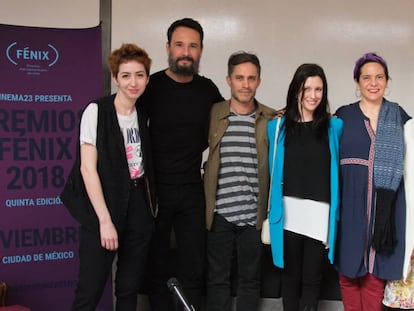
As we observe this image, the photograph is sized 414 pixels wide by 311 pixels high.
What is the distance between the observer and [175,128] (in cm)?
205

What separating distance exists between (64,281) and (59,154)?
0.70 m

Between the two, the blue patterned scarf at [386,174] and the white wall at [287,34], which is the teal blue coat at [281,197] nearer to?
the blue patterned scarf at [386,174]

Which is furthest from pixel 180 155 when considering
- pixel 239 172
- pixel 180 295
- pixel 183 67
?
pixel 180 295

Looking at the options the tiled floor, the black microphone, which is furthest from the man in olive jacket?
the black microphone

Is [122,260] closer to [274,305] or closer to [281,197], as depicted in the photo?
[281,197]

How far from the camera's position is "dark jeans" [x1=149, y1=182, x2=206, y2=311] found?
2.06m

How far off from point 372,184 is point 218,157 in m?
0.68

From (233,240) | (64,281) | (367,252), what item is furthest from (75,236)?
(367,252)

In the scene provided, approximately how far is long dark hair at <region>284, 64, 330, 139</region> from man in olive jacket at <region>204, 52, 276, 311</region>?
0.12m

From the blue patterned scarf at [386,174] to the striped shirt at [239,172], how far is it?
529 mm

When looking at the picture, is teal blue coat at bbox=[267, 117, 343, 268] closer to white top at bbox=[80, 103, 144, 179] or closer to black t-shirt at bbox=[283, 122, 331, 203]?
black t-shirt at bbox=[283, 122, 331, 203]

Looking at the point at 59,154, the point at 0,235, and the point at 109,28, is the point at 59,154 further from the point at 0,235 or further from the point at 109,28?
the point at 109,28

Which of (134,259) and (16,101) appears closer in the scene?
(134,259)

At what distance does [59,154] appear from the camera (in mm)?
2455
